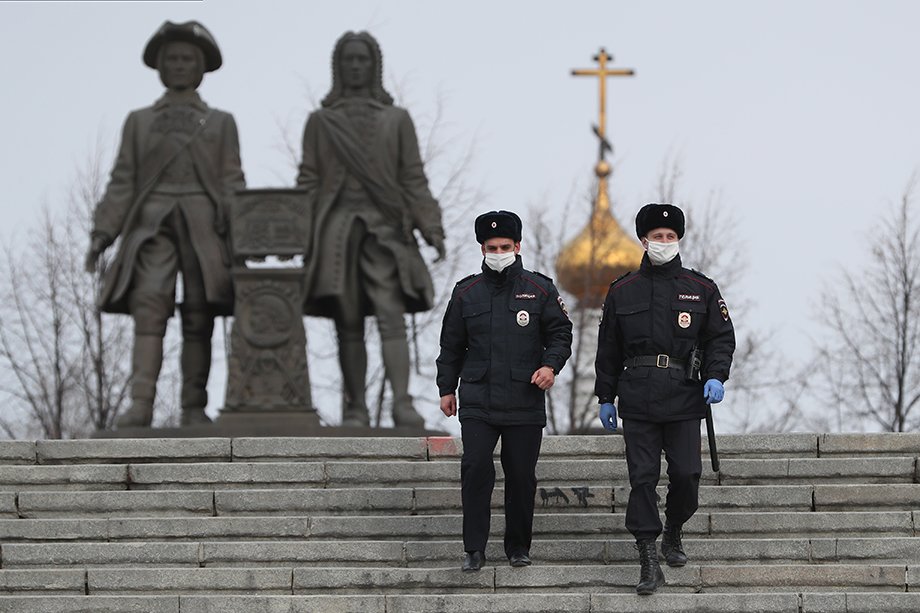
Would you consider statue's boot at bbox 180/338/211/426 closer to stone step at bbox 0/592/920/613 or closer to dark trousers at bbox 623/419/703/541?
stone step at bbox 0/592/920/613

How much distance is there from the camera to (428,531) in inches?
299

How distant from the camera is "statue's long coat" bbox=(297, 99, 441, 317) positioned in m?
11.5

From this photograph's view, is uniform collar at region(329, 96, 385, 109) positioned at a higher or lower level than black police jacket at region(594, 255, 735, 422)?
higher

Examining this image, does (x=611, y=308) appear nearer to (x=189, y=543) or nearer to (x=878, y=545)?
(x=878, y=545)

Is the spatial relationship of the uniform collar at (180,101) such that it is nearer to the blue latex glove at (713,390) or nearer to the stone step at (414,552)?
the stone step at (414,552)

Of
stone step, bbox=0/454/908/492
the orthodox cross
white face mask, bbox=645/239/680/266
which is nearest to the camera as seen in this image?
white face mask, bbox=645/239/680/266

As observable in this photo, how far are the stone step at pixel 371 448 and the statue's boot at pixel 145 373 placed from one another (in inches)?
82.1

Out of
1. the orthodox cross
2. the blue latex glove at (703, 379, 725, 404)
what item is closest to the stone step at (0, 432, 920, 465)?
the blue latex glove at (703, 379, 725, 404)

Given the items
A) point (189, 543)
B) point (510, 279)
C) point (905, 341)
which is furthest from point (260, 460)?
point (905, 341)

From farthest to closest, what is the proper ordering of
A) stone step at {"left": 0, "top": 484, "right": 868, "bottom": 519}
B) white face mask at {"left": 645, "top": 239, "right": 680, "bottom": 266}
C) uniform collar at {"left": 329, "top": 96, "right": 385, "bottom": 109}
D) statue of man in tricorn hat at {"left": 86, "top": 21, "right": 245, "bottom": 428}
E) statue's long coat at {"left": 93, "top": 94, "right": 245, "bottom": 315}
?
uniform collar at {"left": 329, "top": 96, "right": 385, "bottom": 109}, statue's long coat at {"left": 93, "top": 94, "right": 245, "bottom": 315}, statue of man in tricorn hat at {"left": 86, "top": 21, "right": 245, "bottom": 428}, stone step at {"left": 0, "top": 484, "right": 868, "bottom": 519}, white face mask at {"left": 645, "top": 239, "right": 680, "bottom": 266}

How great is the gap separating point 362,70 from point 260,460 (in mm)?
4463

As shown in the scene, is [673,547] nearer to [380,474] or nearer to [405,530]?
[405,530]

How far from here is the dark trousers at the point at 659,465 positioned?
259 inches

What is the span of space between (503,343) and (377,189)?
197 inches
